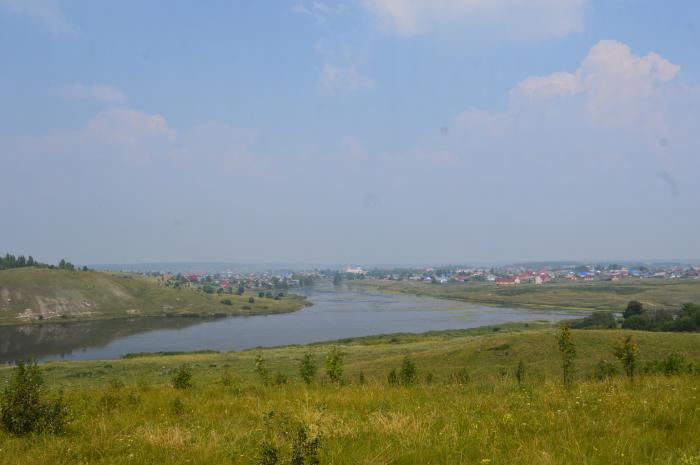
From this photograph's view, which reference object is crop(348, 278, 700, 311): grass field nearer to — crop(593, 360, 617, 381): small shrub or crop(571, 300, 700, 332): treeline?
crop(571, 300, 700, 332): treeline

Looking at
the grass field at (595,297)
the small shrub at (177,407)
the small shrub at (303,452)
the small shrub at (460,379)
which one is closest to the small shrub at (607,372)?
the small shrub at (460,379)

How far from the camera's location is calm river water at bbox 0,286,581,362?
7238 centimetres

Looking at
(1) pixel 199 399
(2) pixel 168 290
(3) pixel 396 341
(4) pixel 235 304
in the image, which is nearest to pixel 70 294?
(2) pixel 168 290

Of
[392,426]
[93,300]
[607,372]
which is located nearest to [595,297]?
[607,372]

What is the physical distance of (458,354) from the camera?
35156 mm

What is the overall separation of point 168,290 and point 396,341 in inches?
4318

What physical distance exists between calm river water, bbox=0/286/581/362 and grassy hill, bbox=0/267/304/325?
9.92 meters

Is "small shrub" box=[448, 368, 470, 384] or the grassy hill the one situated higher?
"small shrub" box=[448, 368, 470, 384]

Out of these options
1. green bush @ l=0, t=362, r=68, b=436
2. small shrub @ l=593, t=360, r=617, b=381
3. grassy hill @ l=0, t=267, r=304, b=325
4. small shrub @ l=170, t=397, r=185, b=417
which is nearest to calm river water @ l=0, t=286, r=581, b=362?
grassy hill @ l=0, t=267, r=304, b=325

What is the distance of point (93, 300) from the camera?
402ft

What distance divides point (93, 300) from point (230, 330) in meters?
50.9

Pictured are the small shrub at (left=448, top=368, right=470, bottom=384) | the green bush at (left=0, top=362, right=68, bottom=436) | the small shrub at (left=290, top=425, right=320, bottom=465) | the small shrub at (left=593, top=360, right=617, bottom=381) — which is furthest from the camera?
the small shrub at (left=593, top=360, right=617, bottom=381)

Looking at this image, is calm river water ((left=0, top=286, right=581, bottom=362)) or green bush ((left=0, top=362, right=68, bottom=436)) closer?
green bush ((left=0, top=362, right=68, bottom=436))

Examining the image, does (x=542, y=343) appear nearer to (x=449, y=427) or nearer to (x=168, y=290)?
(x=449, y=427)
